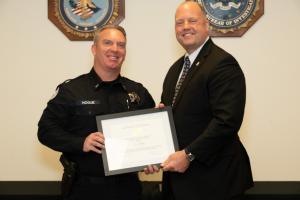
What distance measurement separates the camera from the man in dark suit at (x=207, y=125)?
5.40 feet

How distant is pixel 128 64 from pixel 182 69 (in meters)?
0.90

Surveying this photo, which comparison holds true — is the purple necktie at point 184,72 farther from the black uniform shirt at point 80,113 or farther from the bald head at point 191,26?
the black uniform shirt at point 80,113

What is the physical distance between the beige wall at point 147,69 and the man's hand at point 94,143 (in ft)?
3.72

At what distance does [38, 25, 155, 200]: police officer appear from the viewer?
182 cm

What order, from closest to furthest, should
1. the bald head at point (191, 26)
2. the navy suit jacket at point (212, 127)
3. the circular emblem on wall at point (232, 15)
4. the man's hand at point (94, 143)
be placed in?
the navy suit jacket at point (212, 127) → the man's hand at point (94, 143) → the bald head at point (191, 26) → the circular emblem on wall at point (232, 15)

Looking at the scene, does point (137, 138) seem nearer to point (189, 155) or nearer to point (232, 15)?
point (189, 155)

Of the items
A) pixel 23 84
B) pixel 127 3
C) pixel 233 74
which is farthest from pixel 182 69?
pixel 23 84

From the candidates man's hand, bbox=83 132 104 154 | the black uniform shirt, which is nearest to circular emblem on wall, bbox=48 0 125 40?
the black uniform shirt

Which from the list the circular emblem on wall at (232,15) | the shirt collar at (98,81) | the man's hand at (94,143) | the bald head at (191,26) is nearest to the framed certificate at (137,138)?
the man's hand at (94,143)

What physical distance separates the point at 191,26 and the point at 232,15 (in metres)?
0.96

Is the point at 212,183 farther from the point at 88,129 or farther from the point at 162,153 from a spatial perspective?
the point at 88,129

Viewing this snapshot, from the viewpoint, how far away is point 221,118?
1.63 m

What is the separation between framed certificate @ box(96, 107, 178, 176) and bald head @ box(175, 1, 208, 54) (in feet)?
1.25

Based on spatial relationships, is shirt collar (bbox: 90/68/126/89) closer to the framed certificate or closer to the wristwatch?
the framed certificate
